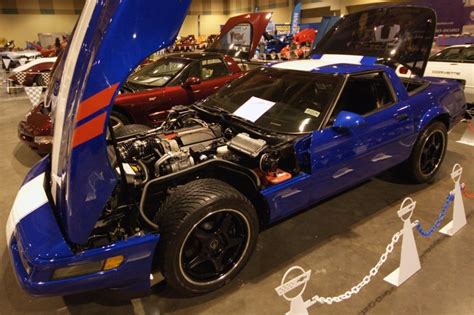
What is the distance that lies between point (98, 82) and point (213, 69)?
4.05 m

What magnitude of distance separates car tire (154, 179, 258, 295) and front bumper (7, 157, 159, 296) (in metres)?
0.12

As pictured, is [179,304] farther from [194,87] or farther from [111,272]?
[194,87]

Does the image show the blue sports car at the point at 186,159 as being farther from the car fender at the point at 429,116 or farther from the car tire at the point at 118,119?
the car tire at the point at 118,119

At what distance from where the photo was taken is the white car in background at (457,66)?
571 cm

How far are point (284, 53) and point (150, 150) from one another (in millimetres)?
13458

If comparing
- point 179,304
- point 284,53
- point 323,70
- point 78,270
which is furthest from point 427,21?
point 284,53

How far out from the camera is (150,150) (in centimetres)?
252

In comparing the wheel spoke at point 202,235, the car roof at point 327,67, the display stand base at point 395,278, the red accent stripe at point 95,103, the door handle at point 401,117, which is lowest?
the display stand base at point 395,278

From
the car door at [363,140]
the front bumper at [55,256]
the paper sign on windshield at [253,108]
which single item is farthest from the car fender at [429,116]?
the front bumper at [55,256]

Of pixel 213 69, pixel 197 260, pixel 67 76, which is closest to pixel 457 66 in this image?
pixel 213 69

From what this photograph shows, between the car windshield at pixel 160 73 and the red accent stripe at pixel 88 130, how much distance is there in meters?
3.52

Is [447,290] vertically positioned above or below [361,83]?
below

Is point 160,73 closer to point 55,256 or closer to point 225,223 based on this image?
point 225,223

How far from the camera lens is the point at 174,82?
16.7ft
